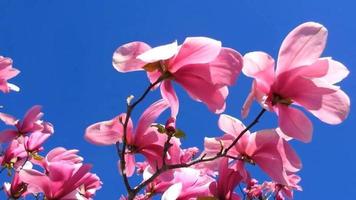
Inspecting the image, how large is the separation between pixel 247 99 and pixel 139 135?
1.25ft

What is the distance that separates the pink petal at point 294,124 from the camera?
1.27 meters

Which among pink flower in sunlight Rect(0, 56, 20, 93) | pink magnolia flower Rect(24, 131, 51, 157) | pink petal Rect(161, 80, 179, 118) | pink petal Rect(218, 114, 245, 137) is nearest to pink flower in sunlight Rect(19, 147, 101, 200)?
pink petal Rect(161, 80, 179, 118)

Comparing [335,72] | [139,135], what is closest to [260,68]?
[335,72]

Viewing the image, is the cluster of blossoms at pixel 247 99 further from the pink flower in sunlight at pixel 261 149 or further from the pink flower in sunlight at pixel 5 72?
the pink flower in sunlight at pixel 5 72

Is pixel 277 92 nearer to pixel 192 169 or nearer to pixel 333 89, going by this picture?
pixel 333 89

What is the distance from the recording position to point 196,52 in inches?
47.4

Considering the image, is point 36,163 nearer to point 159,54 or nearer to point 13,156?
point 13,156

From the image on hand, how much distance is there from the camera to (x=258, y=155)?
1397 millimetres

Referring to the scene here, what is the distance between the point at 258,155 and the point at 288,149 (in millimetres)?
95

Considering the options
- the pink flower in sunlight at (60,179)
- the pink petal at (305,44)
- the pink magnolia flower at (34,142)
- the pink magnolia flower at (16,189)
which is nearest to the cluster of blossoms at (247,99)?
the pink petal at (305,44)

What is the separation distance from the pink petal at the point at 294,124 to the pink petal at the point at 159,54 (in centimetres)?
34

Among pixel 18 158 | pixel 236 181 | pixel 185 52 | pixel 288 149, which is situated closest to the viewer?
pixel 185 52

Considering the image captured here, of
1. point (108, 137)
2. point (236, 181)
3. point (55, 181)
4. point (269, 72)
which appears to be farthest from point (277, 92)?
point (55, 181)

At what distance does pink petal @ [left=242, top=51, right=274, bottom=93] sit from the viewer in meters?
1.25
